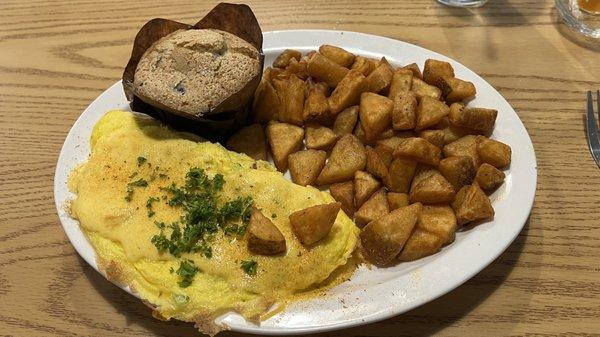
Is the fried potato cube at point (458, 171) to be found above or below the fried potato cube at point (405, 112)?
below

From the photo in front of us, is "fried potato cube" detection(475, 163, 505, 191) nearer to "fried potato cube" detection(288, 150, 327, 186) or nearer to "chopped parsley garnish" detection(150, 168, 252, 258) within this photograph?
"fried potato cube" detection(288, 150, 327, 186)

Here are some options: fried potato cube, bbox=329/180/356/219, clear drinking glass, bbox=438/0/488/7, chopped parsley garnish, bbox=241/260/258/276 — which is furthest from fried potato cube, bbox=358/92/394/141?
clear drinking glass, bbox=438/0/488/7

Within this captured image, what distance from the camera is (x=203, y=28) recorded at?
2.21 meters

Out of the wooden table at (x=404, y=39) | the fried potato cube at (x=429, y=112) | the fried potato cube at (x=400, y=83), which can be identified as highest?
the fried potato cube at (x=400, y=83)

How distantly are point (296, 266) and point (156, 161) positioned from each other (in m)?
0.66

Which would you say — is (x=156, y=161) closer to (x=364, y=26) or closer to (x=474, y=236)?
(x=474, y=236)

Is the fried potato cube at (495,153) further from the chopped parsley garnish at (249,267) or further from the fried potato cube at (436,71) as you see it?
the chopped parsley garnish at (249,267)

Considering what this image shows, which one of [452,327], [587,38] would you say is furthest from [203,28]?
[587,38]

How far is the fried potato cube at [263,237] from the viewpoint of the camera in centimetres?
162

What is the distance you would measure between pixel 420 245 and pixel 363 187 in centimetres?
31

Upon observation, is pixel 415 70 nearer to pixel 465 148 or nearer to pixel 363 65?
pixel 363 65

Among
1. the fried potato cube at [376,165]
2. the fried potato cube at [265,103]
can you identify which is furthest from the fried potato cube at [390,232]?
the fried potato cube at [265,103]

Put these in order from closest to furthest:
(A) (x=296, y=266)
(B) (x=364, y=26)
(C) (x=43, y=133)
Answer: (A) (x=296, y=266) < (C) (x=43, y=133) < (B) (x=364, y=26)

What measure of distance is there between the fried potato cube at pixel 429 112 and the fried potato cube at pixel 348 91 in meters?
0.25
